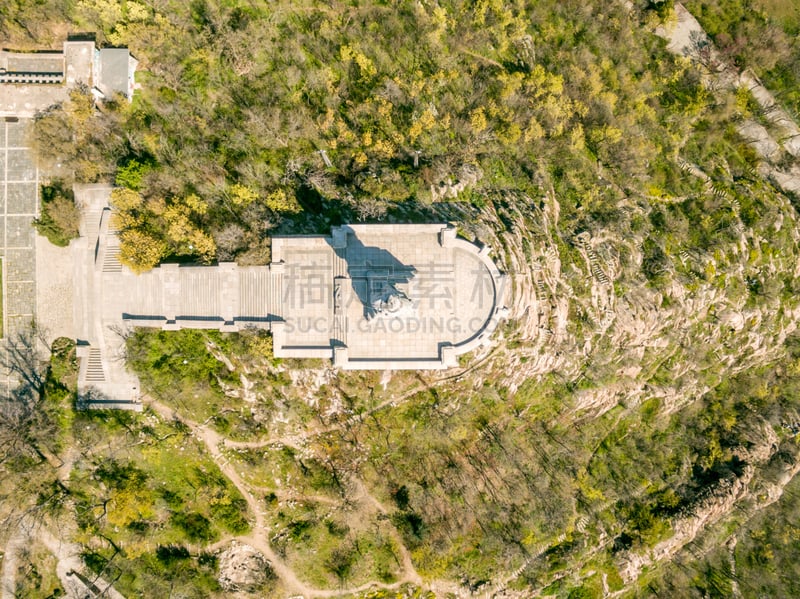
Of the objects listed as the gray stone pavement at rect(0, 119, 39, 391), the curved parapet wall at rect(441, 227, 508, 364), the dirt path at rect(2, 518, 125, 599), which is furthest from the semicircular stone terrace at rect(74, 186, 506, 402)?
the dirt path at rect(2, 518, 125, 599)

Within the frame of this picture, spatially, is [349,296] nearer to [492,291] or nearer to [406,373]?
[406,373]

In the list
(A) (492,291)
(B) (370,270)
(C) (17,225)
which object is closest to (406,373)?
(B) (370,270)

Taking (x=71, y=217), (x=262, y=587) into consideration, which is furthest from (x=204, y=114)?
(x=262, y=587)

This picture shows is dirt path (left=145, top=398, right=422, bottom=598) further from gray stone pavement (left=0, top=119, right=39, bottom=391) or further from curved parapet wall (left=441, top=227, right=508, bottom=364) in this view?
curved parapet wall (left=441, top=227, right=508, bottom=364)

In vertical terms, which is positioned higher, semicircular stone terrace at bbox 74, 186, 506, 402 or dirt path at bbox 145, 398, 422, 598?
semicircular stone terrace at bbox 74, 186, 506, 402

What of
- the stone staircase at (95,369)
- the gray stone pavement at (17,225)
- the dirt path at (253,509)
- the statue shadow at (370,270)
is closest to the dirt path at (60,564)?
the dirt path at (253,509)

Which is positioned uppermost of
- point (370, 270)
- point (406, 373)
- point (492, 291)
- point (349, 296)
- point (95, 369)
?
point (370, 270)
